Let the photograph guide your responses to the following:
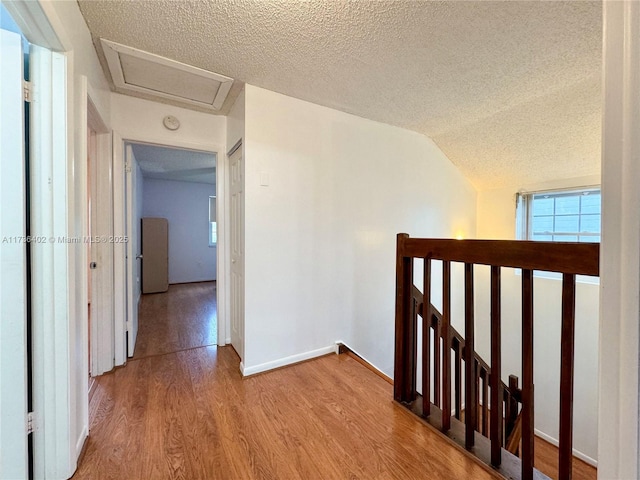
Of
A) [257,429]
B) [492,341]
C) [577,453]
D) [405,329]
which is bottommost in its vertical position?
[577,453]

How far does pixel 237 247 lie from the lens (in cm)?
246

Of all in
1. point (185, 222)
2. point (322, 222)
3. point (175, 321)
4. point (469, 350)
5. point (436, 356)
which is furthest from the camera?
point (185, 222)

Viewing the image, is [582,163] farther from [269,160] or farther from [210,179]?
[210,179]

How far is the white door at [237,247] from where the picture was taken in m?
2.28

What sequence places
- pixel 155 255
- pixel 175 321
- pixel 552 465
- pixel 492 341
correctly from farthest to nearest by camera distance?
pixel 155 255 < pixel 175 321 < pixel 552 465 < pixel 492 341

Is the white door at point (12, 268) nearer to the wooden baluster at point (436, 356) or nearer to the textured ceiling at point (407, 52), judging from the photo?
the textured ceiling at point (407, 52)

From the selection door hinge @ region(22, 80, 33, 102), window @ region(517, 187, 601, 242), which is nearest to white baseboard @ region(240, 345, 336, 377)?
door hinge @ region(22, 80, 33, 102)

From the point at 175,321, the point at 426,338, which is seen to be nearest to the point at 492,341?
the point at 426,338

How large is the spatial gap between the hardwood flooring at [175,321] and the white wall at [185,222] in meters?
0.88

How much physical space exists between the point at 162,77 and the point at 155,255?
13.4ft

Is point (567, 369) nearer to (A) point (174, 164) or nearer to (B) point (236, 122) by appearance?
(B) point (236, 122)

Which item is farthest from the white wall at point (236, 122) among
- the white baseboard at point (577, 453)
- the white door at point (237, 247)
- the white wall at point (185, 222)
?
the white baseboard at point (577, 453)

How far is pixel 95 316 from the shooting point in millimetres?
2086

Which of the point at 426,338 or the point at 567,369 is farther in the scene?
the point at 426,338
